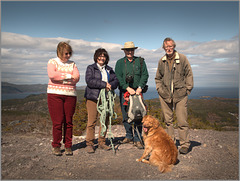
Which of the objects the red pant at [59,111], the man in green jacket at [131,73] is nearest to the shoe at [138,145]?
the man in green jacket at [131,73]

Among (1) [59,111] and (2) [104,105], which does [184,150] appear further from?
(1) [59,111]

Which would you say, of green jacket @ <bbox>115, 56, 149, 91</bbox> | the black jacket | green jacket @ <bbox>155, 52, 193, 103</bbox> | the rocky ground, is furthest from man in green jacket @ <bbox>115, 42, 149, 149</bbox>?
the rocky ground

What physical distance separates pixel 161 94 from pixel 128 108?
0.99 metres

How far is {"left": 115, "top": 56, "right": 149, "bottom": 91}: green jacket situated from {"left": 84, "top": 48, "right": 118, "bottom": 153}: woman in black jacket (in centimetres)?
28

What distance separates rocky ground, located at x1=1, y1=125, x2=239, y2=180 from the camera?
398cm

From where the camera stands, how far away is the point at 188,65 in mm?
5012

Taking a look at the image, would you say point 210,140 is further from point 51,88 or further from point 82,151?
point 51,88

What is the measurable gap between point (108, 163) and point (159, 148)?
4.27ft

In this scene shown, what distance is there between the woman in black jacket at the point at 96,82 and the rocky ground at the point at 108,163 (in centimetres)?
68

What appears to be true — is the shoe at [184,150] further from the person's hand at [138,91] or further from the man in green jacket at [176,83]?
the person's hand at [138,91]

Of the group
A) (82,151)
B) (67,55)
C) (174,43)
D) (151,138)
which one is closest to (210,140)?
(151,138)

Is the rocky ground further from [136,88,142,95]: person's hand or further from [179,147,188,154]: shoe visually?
[136,88,142,95]: person's hand

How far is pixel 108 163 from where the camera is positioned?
15.0ft

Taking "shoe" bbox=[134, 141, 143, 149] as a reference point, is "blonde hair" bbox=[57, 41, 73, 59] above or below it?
above
